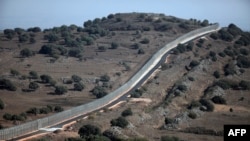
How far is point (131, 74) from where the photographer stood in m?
87.1

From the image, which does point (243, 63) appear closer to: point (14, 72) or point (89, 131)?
point (14, 72)

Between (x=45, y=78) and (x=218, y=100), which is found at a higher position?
(x=45, y=78)

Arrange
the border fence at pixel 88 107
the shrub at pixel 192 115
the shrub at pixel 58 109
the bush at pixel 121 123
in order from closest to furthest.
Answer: the border fence at pixel 88 107, the bush at pixel 121 123, the shrub at pixel 192 115, the shrub at pixel 58 109

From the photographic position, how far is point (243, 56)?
107 metres

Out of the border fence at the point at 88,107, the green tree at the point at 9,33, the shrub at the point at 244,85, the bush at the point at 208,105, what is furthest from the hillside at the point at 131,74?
the border fence at the point at 88,107

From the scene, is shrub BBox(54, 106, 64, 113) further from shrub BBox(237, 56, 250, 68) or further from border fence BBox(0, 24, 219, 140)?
shrub BBox(237, 56, 250, 68)

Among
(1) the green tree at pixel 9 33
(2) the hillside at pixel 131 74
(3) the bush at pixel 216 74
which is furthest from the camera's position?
(1) the green tree at pixel 9 33

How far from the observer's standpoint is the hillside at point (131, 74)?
51.9 m

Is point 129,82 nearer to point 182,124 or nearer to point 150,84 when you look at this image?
point 150,84

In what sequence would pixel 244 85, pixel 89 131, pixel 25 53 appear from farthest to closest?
1. pixel 25 53
2. pixel 244 85
3. pixel 89 131

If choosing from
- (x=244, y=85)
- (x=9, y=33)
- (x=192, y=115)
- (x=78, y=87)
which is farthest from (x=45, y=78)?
(x=9, y=33)

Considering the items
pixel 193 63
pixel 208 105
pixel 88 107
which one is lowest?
pixel 208 105

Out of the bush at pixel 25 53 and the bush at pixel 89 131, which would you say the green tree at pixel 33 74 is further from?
the bush at pixel 89 131

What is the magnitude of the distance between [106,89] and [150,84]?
726 cm
